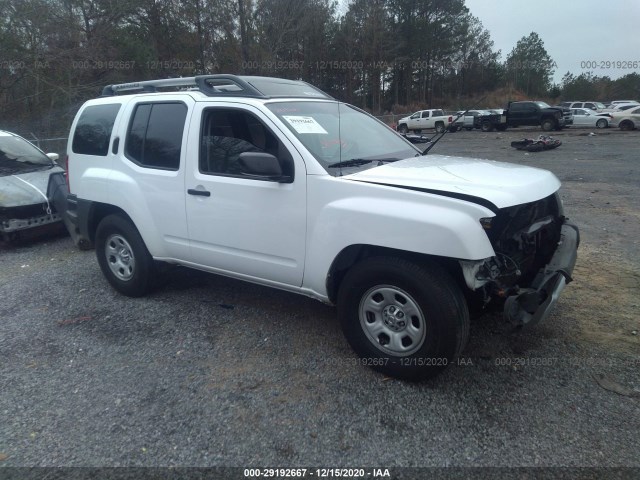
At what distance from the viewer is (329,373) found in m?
3.38

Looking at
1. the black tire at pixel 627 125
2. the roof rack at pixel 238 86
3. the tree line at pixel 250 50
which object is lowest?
the black tire at pixel 627 125

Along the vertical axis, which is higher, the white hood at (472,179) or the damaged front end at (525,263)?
the white hood at (472,179)

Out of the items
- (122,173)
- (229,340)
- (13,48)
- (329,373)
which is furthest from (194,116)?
(13,48)

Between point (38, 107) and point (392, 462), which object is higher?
point (38, 107)

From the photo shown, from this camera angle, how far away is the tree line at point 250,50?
16.1m

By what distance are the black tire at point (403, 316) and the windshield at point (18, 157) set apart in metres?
6.54

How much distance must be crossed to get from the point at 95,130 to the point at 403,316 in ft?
12.6

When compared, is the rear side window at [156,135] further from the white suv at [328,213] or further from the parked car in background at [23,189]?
the parked car in background at [23,189]

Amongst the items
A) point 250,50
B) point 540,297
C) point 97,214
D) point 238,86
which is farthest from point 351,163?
point 250,50

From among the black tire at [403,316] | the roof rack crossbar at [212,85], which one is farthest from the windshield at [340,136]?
the black tire at [403,316]

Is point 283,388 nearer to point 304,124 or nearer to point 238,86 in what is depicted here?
point 304,124

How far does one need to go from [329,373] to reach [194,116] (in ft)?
7.97

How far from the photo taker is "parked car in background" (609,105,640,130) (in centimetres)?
2664

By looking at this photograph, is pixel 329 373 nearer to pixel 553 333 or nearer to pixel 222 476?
pixel 222 476
